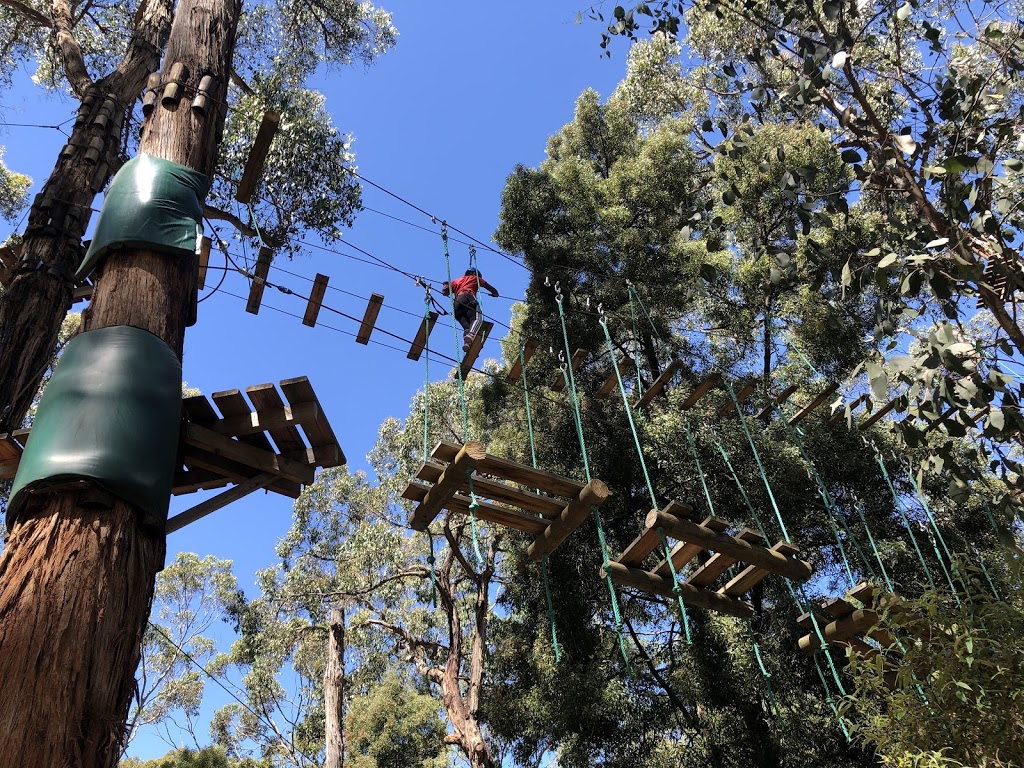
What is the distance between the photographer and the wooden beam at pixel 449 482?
382 centimetres

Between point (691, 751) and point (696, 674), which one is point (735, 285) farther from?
point (691, 751)

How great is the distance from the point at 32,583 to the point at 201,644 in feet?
49.0

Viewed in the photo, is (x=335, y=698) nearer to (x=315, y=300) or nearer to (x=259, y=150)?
(x=315, y=300)

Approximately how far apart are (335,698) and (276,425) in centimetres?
613

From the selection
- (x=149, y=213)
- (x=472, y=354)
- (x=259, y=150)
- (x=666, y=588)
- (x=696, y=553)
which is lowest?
(x=666, y=588)

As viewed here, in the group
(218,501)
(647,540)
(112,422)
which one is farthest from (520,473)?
(112,422)

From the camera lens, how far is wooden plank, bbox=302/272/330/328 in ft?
16.1

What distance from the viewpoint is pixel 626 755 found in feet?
21.6

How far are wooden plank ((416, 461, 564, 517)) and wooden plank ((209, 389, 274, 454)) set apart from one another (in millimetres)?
842

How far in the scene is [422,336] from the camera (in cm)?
529

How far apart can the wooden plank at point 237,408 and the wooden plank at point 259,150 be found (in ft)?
5.62

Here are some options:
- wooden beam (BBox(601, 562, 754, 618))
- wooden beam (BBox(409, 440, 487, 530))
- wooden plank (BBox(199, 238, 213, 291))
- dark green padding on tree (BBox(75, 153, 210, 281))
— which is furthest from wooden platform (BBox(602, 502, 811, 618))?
wooden plank (BBox(199, 238, 213, 291))

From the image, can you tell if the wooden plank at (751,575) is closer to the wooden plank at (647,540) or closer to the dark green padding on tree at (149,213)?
the wooden plank at (647,540)

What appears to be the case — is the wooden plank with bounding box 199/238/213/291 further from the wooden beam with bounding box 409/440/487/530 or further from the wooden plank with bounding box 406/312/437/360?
the wooden beam with bounding box 409/440/487/530
